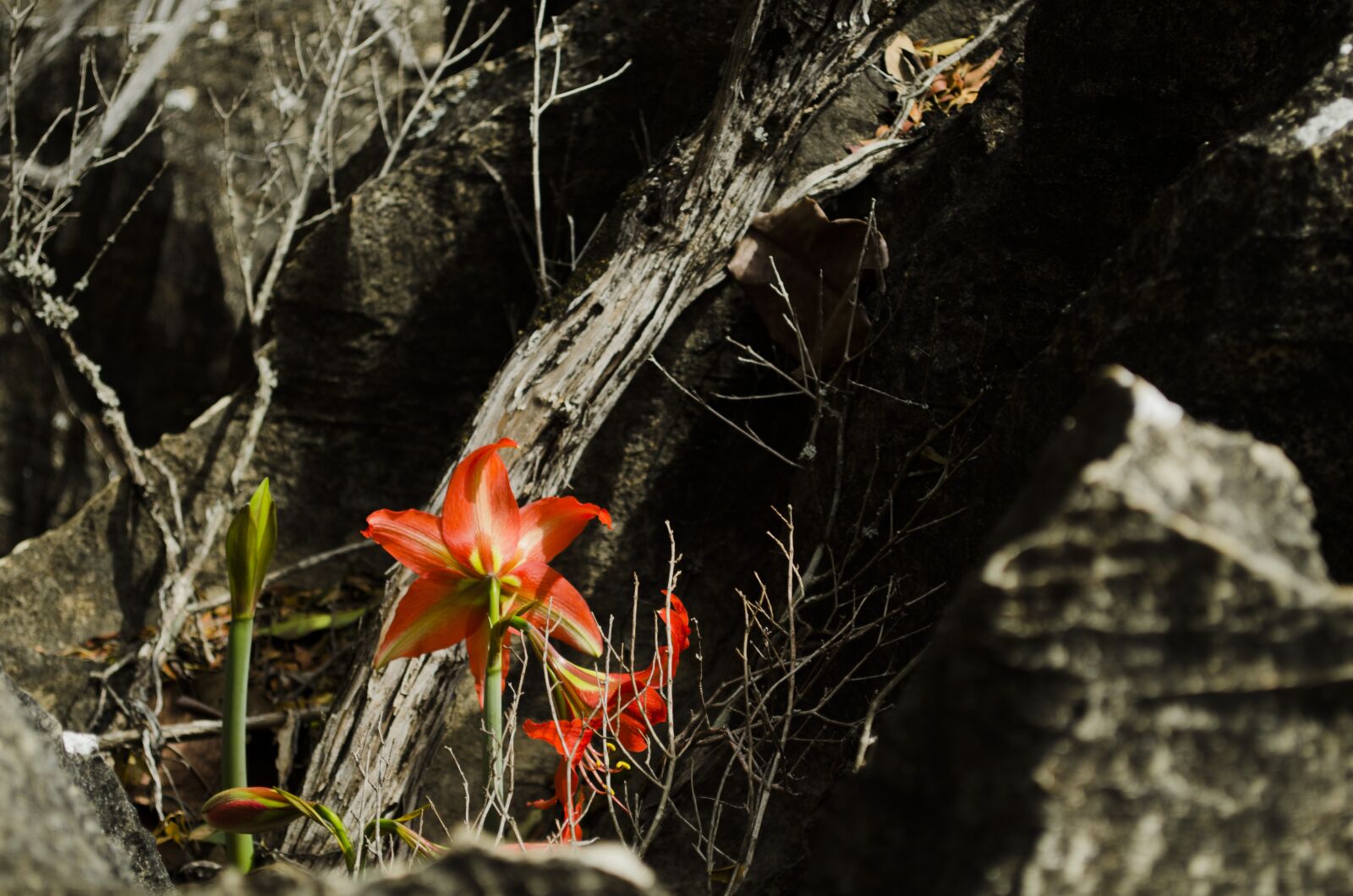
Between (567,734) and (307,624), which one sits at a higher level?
(567,734)

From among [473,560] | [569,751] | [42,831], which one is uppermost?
[42,831]

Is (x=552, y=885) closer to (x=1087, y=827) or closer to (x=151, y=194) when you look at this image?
Result: (x=1087, y=827)

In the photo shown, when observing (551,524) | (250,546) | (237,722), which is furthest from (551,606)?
(237,722)

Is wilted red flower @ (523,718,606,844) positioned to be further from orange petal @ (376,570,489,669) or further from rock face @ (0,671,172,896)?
rock face @ (0,671,172,896)

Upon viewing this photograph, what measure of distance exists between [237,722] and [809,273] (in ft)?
3.94

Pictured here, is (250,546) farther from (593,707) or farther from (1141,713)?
(1141,713)

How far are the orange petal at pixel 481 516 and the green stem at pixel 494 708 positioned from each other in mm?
69

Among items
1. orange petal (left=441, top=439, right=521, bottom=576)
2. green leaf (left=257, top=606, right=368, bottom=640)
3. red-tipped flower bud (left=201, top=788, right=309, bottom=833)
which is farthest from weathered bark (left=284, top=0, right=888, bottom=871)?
green leaf (left=257, top=606, right=368, bottom=640)

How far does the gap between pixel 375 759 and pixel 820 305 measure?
1.04m

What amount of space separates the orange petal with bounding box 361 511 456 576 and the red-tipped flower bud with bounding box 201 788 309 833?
327 mm

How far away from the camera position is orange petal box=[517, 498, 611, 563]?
1377mm

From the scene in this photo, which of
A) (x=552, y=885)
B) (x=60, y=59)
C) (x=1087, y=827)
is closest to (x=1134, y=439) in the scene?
(x=1087, y=827)

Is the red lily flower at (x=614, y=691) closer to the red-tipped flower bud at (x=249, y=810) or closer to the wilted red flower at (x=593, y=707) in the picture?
the wilted red flower at (x=593, y=707)

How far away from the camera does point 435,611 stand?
1368mm
